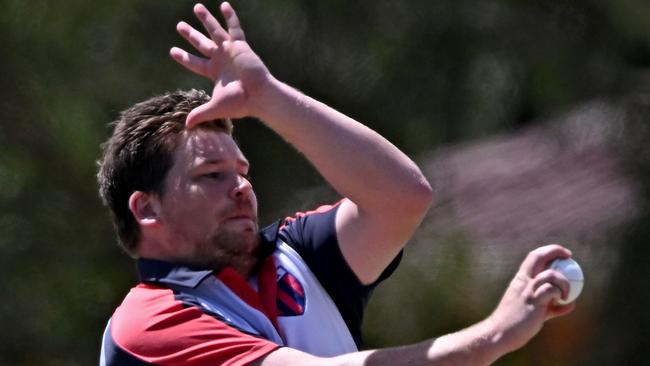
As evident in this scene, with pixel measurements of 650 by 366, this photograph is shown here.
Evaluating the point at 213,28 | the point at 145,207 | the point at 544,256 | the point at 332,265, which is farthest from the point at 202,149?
the point at 544,256

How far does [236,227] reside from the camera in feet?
11.1

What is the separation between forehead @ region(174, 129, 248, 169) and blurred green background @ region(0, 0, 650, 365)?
2377 mm

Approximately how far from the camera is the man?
3.23 meters

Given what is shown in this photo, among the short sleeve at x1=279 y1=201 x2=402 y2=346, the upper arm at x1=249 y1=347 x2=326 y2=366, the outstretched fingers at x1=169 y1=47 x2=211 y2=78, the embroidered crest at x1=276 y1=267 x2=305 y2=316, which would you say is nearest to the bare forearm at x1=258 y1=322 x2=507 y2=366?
the upper arm at x1=249 y1=347 x2=326 y2=366

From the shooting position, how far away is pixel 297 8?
596cm

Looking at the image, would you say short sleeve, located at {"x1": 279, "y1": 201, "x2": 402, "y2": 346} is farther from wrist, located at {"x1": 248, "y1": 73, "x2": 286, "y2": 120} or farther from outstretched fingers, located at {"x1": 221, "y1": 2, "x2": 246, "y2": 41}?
outstretched fingers, located at {"x1": 221, "y1": 2, "x2": 246, "y2": 41}

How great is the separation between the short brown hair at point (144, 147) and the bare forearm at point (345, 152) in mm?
276

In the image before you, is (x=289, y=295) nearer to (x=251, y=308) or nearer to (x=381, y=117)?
(x=251, y=308)

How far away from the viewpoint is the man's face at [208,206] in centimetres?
338

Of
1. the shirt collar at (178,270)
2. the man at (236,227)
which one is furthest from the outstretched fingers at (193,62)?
the shirt collar at (178,270)

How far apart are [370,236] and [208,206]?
0.39m

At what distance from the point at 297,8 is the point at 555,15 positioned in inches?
41.6

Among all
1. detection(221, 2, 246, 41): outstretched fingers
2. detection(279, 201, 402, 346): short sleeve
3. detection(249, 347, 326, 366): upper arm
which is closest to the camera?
detection(249, 347, 326, 366): upper arm

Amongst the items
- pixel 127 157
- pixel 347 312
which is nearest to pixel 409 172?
pixel 347 312
